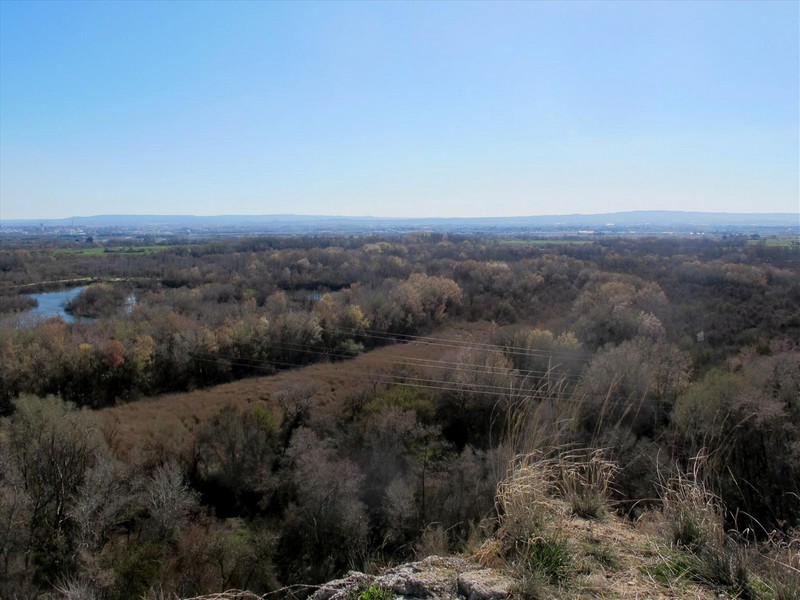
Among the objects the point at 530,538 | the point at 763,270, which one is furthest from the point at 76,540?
the point at 763,270

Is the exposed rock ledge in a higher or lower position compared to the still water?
higher

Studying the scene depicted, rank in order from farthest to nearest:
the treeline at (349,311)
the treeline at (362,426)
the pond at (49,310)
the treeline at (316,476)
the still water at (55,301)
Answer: the still water at (55,301)
the pond at (49,310)
the treeline at (349,311)
the treeline at (316,476)
the treeline at (362,426)

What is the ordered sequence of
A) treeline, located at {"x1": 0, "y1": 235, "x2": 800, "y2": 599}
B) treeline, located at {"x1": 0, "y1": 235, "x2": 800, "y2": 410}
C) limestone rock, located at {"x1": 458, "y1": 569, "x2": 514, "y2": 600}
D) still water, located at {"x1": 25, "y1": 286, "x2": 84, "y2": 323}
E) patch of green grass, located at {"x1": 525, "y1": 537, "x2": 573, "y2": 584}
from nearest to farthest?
limestone rock, located at {"x1": 458, "y1": 569, "x2": 514, "y2": 600}
patch of green grass, located at {"x1": 525, "y1": 537, "x2": 573, "y2": 584}
treeline, located at {"x1": 0, "y1": 235, "x2": 800, "y2": 599}
treeline, located at {"x1": 0, "y1": 235, "x2": 800, "y2": 410}
still water, located at {"x1": 25, "y1": 286, "x2": 84, "y2": 323}

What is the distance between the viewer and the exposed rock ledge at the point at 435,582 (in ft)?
9.34

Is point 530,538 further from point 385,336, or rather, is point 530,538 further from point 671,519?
point 385,336

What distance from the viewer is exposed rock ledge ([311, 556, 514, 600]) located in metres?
2.85

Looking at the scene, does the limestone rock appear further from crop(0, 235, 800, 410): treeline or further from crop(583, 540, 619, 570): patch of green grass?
crop(0, 235, 800, 410): treeline

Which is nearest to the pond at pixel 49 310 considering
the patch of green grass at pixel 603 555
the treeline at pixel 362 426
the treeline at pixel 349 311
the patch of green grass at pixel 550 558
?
the treeline at pixel 349 311

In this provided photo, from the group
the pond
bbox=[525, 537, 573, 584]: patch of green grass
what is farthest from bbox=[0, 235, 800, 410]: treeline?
bbox=[525, 537, 573, 584]: patch of green grass

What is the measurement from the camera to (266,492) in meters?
16.8

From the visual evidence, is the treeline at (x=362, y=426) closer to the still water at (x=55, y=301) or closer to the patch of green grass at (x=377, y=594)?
the patch of green grass at (x=377, y=594)

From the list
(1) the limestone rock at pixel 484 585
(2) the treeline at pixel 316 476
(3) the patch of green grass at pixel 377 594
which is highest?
(1) the limestone rock at pixel 484 585

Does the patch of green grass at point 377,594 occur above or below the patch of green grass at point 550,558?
below

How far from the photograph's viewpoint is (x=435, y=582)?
303 cm
